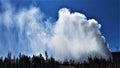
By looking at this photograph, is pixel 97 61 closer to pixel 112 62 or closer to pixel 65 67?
A: pixel 112 62

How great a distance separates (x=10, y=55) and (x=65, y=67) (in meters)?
1.29

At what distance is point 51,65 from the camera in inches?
218

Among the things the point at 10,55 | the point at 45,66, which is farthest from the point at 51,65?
the point at 10,55

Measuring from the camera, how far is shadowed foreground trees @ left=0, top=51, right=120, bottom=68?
5.13m

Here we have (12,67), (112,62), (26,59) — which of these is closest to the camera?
(12,67)

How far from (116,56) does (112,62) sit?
Answer: 15 cm

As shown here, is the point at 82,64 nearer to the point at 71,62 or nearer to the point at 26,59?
the point at 71,62

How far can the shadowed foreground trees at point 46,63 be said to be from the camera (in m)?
5.13

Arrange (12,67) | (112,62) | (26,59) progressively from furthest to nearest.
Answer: (112,62) → (26,59) → (12,67)

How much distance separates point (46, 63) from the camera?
5.56 metres

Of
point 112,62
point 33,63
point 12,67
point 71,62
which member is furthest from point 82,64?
point 12,67

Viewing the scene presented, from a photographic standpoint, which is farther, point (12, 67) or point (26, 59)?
point (26, 59)

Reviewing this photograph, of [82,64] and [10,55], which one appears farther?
[82,64]

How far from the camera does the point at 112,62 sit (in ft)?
19.1
